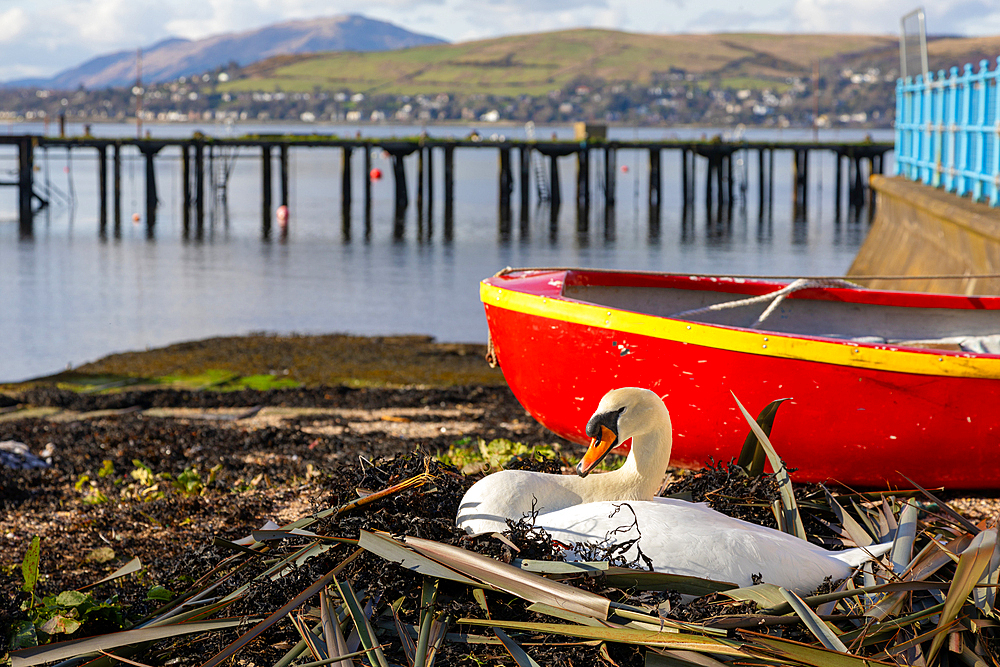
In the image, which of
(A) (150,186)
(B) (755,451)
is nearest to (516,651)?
(B) (755,451)

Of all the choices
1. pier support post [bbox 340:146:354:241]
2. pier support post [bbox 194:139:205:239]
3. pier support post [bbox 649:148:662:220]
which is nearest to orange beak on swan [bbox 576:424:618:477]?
pier support post [bbox 340:146:354:241]

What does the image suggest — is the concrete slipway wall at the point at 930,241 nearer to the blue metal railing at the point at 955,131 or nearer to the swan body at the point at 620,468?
the blue metal railing at the point at 955,131

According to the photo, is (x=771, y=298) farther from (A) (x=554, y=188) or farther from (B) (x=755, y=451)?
(A) (x=554, y=188)

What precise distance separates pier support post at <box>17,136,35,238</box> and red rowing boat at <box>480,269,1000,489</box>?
3683 cm

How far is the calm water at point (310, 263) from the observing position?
61.9 ft

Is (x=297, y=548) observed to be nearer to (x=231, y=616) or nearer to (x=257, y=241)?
(x=231, y=616)

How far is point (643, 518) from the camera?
298cm

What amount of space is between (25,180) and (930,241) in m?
38.0

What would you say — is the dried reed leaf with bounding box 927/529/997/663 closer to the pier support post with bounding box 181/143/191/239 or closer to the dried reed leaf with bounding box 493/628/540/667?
the dried reed leaf with bounding box 493/628/540/667

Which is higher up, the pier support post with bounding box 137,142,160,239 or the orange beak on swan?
the pier support post with bounding box 137,142,160,239

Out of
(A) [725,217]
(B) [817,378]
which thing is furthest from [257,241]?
(B) [817,378]

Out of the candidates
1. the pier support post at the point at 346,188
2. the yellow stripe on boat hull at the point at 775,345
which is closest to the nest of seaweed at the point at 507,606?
the yellow stripe on boat hull at the point at 775,345

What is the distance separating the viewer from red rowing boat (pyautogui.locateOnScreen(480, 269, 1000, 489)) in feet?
15.4

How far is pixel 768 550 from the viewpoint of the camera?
2.87 m
